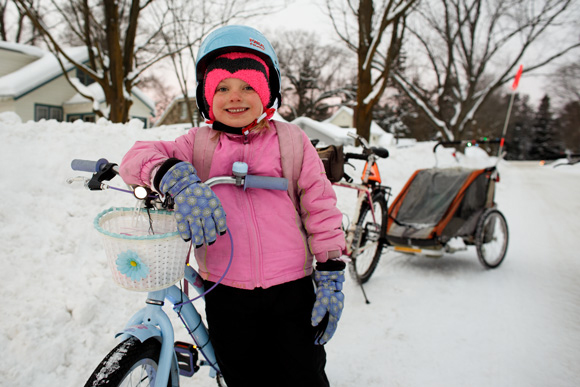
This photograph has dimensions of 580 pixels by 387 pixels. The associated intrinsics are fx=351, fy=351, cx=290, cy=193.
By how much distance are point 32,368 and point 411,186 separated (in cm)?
423

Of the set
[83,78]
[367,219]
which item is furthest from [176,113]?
[367,219]

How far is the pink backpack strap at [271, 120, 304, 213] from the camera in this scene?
165 centimetres

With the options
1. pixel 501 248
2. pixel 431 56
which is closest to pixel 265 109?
pixel 501 248

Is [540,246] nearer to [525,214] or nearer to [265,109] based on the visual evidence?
[525,214]

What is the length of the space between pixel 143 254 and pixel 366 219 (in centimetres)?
310

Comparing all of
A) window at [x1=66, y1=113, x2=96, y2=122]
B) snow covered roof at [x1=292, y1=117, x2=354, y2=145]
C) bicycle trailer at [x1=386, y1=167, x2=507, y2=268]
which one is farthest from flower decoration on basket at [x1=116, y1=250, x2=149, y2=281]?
snow covered roof at [x1=292, y1=117, x2=354, y2=145]

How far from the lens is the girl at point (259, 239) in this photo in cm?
157

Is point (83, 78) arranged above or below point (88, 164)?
above

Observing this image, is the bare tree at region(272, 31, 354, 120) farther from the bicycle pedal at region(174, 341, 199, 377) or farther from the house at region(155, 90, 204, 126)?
the bicycle pedal at region(174, 341, 199, 377)

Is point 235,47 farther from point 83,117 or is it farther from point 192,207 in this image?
point 83,117

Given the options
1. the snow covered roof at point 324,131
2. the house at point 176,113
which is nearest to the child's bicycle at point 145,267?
the snow covered roof at point 324,131

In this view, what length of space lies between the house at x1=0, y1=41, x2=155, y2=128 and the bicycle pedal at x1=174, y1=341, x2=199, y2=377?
57.1 ft

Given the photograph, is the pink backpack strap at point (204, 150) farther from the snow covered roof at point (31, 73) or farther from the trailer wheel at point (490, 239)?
the snow covered roof at point (31, 73)

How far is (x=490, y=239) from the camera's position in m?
4.30
